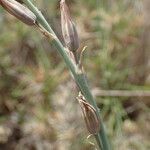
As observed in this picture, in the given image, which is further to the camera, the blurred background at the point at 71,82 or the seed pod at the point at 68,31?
the blurred background at the point at 71,82

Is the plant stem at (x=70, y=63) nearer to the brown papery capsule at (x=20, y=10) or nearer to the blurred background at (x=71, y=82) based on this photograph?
the brown papery capsule at (x=20, y=10)

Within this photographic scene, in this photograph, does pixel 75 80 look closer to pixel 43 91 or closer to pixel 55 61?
pixel 43 91

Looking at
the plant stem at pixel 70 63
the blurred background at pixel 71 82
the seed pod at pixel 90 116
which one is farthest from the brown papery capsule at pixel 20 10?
the blurred background at pixel 71 82

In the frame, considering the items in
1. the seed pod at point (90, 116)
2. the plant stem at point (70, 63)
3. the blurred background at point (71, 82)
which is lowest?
the blurred background at point (71, 82)

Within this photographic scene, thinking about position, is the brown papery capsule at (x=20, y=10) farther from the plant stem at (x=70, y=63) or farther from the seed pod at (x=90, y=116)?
the seed pod at (x=90, y=116)

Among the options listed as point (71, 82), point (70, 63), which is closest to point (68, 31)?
point (70, 63)

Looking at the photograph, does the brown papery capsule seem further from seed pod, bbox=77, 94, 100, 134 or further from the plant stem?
seed pod, bbox=77, 94, 100, 134

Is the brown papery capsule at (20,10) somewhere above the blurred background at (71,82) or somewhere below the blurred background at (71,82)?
above
